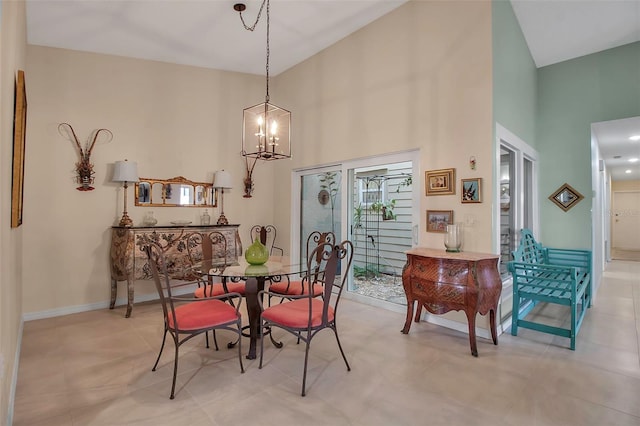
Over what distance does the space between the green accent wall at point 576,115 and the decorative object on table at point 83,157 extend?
243 inches

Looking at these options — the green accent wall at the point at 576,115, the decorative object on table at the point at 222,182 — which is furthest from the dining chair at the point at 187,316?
the green accent wall at the point at 576,115

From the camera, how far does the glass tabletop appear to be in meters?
2.46

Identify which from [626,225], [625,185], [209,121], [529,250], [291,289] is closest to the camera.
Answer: [291,289]

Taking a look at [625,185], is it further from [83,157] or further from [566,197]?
[83,157]

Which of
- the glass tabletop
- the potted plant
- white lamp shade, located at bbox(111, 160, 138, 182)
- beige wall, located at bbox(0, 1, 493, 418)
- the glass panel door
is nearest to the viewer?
the glass tabletop

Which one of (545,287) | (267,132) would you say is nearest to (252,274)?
(267,132)

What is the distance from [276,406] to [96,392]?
126 centimetres

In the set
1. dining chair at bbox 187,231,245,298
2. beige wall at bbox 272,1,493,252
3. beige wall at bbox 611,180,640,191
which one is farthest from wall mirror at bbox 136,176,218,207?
beige wall at bbox 611,180,640,191

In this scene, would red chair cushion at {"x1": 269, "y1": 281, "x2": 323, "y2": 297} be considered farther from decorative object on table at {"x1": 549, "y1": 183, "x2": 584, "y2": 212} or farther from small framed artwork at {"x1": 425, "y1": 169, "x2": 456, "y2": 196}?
decorative object on table at {"x1": 549, "y1": 183, "x2": 584, "y2": 212}

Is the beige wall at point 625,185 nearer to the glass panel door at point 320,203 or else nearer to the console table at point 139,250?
the glass panel door at point 320,203

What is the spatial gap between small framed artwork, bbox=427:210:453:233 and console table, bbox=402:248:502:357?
1.33 feet

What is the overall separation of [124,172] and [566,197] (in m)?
5.99

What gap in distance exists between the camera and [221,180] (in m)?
4.82

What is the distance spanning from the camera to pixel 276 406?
6.56 ft
